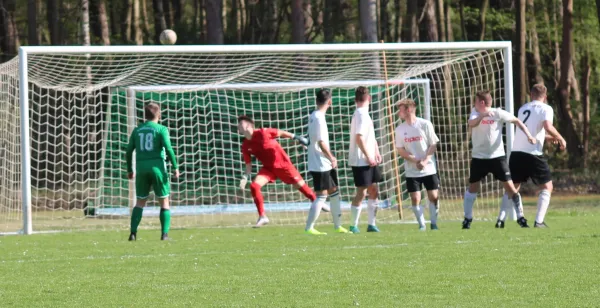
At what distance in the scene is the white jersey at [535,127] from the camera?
14086 millimetres

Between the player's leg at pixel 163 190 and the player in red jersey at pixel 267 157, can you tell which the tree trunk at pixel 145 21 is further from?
the player's leg at pixel 163 190

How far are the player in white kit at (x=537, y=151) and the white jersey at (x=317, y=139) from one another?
2.44m

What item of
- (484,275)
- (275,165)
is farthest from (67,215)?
(484,275)

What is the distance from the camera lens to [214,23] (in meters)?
29.9

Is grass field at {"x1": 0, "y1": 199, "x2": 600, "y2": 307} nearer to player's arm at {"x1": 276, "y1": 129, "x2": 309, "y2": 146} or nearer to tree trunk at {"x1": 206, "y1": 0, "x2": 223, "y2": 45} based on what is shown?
player's arm at {"x1": 276, "y1": 129, "x2": 309, "y2": 146}

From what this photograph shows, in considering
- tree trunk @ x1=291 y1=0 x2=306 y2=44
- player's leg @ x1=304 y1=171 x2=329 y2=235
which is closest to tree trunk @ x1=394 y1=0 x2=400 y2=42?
tree trunk @ x1=291 y1=0 x2=306 y2=44

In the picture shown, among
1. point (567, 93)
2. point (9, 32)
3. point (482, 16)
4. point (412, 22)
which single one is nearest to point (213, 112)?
point (412, 22)

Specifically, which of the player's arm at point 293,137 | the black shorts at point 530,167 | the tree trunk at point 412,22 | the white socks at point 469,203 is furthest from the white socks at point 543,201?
the tree trunk at point 412,22

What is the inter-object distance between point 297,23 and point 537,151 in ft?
Answer: 52.4

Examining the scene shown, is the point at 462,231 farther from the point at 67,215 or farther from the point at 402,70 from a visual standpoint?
the point at 67,215

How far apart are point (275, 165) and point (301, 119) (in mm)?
5929

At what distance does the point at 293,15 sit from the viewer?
29.7 meters

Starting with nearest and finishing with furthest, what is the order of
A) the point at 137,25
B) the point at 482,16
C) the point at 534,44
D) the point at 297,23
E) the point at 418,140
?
the point at 418,140
the point at 297,23
the point at 482,16
the point at 534,44
the point at 137,25

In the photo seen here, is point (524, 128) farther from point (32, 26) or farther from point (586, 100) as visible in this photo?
point (586, 100)
